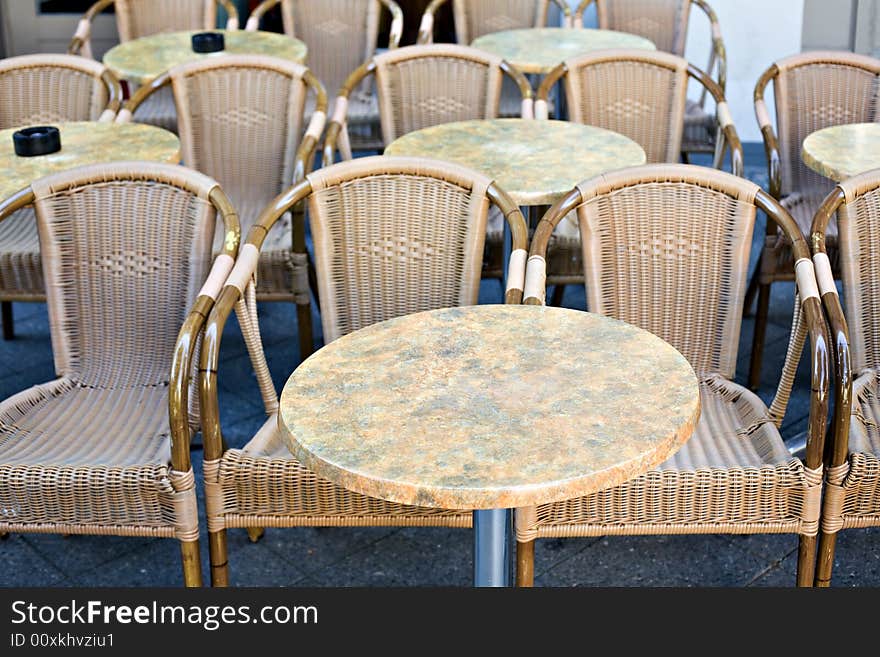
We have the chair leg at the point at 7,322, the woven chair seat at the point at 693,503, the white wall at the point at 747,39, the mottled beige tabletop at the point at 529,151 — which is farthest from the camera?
the white wall at the point at 747,39

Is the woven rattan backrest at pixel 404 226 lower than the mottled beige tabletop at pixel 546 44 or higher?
lower

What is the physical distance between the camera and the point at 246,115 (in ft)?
11.8

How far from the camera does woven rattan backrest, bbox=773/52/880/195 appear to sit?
3.65 meters

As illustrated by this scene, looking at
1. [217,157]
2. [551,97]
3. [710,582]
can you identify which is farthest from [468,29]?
[710,582]

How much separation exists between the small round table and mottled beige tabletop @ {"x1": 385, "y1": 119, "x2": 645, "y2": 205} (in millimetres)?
793

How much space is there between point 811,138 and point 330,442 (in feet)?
6.71

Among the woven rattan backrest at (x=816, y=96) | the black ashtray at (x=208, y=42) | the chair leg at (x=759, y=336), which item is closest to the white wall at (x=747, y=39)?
the woven rattan backrest at (x=816, y=96)

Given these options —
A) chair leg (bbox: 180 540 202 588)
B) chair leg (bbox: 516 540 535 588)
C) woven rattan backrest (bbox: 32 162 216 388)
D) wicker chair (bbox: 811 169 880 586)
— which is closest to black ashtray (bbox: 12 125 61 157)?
woven rattan backrest (bbox: 32 162 216 388)

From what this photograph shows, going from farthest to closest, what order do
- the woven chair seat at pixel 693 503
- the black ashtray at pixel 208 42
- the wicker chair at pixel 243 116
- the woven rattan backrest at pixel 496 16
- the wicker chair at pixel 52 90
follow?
the woven rattan backrest at pixel 496 16 < the black ashtray at pixel 208 42 < the wicker chair at pixel 52 90 < the wicker chair at pixel 243 116 < the woven chair seat at pixel 693 503

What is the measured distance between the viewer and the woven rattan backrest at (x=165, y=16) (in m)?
5.16

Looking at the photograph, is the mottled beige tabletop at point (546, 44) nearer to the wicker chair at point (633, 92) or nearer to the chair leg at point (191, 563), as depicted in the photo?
the wicker chair at point (633, 92)

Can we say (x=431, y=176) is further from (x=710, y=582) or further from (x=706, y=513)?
(x=710, y=582)

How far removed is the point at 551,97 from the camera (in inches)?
199

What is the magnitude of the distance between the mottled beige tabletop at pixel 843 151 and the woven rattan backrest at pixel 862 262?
1.37 ft
